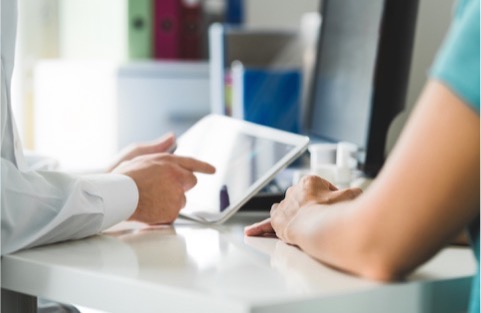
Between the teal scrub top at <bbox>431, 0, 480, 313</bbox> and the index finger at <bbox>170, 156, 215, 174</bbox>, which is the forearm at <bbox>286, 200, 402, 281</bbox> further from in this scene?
the index finger at <bbox>170, 156, 215, 174</bbox>

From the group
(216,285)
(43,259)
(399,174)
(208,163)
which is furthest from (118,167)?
(399,174)

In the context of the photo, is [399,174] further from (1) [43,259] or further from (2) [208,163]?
(2) [208,163]

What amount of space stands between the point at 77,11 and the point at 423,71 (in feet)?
7.59

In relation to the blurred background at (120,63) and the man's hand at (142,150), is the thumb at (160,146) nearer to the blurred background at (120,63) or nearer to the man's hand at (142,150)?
the man's hand at (142,150)

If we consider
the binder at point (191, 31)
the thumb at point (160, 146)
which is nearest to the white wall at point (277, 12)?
the binder at point (191, 31)

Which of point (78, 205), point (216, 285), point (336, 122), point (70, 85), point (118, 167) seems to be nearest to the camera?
point (216, 285)

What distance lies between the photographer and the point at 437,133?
37.8 inches

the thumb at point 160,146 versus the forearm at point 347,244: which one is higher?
the forearm at point 347,244

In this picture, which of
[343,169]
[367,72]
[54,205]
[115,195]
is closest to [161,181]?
[115,195]

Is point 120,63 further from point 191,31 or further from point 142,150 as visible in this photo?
point 142,150

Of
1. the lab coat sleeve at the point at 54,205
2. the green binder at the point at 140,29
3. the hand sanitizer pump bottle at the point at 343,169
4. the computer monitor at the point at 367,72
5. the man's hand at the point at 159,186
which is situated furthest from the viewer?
the green binder at the point at 140,29

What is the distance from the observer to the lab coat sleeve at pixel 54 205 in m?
1.31

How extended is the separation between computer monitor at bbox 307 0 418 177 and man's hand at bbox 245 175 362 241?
461 millimetres

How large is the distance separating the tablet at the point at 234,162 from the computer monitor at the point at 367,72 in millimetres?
296
